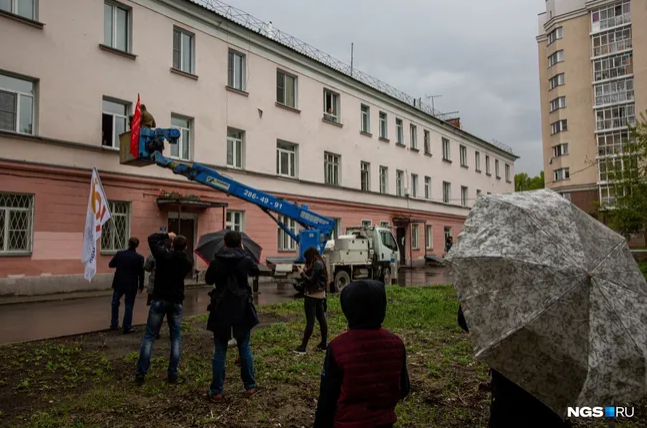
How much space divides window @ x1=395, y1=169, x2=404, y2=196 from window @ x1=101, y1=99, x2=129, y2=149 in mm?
19473

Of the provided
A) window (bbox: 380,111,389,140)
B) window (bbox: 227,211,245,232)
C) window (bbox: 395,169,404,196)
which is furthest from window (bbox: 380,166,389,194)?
window (bbox: 227,211,245,232)

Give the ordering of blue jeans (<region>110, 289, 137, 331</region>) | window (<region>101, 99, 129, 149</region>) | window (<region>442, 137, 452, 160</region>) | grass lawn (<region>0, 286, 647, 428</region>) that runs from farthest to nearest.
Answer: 1. window (<region>442, 137, 452, 160</region>)
2. window (<region>101, 99, 129, 149</region>)
3. blue jeans (<region>110, 289, 137, 331</region>)
4. grass lawn (<region>0, 286, 647, 428</region>)

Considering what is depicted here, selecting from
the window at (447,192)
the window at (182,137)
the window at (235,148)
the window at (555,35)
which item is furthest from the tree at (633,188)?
the window at (555,35)

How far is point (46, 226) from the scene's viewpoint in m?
15.1

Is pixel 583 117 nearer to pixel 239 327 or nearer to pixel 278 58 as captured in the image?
pixel 278 58

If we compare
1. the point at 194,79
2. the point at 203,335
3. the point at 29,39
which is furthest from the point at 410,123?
the point at 203,335

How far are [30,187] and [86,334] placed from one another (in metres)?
7.61

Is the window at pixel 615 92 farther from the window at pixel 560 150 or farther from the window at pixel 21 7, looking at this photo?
the window at pixel 21 7

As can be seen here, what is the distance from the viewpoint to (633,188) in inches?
625

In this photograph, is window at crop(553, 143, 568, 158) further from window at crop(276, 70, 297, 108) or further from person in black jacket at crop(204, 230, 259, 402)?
person in black jacket at crop(204, 230, 259, 402)

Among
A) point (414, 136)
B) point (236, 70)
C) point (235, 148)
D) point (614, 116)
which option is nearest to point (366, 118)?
point (414, 136)

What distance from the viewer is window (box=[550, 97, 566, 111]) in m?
50.4

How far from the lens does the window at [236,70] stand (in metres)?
21.6

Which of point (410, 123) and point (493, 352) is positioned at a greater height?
point (410, 123)
